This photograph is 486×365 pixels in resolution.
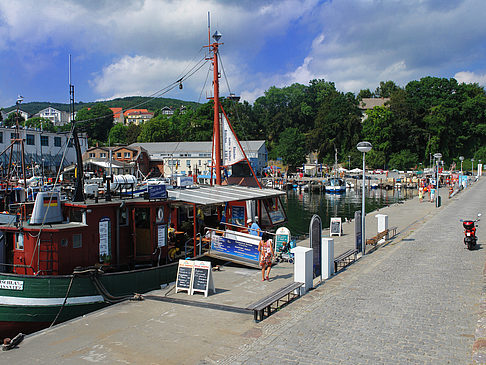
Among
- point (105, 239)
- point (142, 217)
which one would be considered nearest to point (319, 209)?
point (142, 217)

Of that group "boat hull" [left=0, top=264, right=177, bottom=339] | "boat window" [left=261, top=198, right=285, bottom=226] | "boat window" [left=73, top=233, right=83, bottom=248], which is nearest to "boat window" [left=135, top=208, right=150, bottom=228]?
"boat window" [left=73, top=233, right=83, bottom=248]

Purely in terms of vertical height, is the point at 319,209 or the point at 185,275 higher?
the point at 185,275

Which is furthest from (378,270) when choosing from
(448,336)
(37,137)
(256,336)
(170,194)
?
(37,137)

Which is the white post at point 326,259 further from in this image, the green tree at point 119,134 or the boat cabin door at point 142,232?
the green tree at point 119,134

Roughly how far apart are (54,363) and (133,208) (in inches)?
300

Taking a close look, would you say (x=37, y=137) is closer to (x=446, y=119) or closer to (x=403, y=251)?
(x=403, y=251)

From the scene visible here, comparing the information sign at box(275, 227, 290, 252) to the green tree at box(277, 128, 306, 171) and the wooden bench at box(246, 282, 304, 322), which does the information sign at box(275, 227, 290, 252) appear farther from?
the green tree at box(277, 128, 306, 171)

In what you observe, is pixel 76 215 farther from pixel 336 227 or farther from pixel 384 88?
pixel 384 88

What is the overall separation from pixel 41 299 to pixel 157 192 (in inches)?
211

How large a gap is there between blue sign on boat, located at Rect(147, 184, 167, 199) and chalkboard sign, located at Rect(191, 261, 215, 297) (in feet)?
12.4

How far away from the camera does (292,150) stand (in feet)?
356

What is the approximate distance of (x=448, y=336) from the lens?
868 centimetres

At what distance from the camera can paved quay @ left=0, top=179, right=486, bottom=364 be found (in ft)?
26.7

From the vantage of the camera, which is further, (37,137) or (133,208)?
(37,137)
